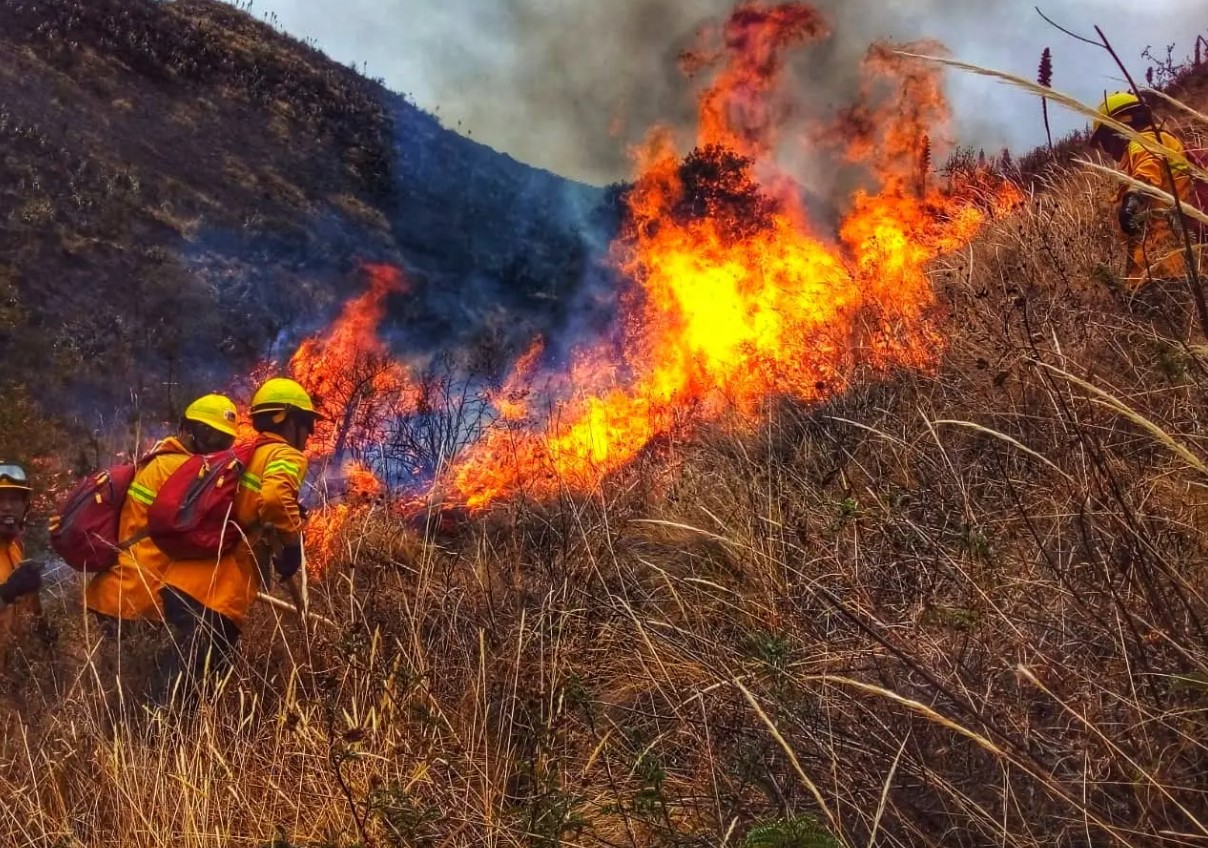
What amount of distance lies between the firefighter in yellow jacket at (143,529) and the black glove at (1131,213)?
14.5ft

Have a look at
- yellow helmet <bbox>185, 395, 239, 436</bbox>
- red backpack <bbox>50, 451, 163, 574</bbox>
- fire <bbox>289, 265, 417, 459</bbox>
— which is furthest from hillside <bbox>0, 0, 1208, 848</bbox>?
fire <bbox>289, 265, 417, 459</bbox>

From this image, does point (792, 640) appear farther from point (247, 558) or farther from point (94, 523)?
point (94, 523)

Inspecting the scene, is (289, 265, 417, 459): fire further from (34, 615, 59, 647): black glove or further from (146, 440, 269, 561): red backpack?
(34, 615, 59, 647): black glove

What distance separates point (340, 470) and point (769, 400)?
343 cm

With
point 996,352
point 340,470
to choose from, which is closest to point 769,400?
point 996,352

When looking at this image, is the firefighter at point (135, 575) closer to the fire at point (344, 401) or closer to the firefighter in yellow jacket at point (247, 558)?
the firefighter in yellow jacket at point (247, 558)

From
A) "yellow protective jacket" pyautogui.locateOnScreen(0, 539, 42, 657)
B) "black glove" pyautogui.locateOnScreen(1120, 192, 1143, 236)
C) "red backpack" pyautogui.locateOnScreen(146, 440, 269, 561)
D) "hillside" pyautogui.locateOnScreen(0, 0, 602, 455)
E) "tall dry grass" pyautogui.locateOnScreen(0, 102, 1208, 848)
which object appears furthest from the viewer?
"hillside" pyautogui.locateOnScreen(0, 0, 602, 455)

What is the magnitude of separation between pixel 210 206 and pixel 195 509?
1701 centimetres

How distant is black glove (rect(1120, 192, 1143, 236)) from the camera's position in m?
4.15

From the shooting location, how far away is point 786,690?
2.02 metres

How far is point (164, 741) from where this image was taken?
2.27 m

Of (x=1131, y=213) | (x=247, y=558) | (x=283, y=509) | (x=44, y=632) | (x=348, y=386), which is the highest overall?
(x=1131, y=213)

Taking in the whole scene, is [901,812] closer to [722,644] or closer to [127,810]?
[722,644]

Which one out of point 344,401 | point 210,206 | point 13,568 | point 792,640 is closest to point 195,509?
point 13,568
